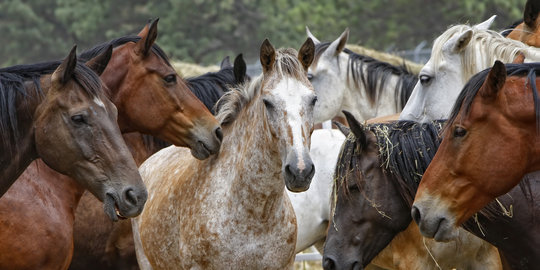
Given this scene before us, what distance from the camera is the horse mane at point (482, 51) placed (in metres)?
5.32

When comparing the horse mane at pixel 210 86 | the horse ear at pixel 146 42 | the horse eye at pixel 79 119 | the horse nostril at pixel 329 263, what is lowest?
the horse nostril at pixel 329 263

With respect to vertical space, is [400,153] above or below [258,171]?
above

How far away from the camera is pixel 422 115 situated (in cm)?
583

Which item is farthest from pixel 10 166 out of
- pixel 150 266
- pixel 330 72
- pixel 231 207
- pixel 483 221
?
pixel 330 72

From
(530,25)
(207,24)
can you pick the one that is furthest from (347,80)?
(207,24)

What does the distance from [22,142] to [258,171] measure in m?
1.38

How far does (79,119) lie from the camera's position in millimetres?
4004

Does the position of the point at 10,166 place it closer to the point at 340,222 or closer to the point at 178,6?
the point at 340,222

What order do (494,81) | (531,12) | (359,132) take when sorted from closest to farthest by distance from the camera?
(494,81) → (359,132) → (531,12)

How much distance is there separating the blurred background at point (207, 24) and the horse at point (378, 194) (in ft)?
62.2

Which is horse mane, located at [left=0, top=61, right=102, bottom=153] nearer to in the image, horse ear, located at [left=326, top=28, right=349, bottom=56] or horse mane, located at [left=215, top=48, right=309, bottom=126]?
horse mane, located at [left=215, top=48, right=309, bottom=126]

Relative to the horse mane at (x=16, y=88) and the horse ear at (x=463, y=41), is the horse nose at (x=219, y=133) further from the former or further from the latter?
the horse ear at (x=463, y=41)

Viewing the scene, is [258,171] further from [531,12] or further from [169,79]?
[531,12]

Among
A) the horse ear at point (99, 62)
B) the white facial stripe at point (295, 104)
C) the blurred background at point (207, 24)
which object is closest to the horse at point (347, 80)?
the white facial stripe at point (295, 104)
